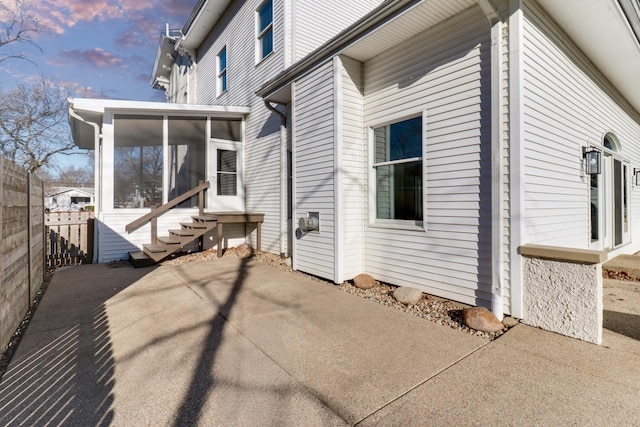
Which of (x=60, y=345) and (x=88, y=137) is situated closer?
(x=60, y=345)

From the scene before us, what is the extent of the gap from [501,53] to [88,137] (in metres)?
11.6

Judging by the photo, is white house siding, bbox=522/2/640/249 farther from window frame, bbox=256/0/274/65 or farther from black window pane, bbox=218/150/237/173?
black window pane, bbox=218/150/237/173

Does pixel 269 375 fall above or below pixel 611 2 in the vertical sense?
below

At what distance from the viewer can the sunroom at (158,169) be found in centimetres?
679

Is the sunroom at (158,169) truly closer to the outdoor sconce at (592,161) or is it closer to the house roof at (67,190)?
the outdoor sconce at (592,161)

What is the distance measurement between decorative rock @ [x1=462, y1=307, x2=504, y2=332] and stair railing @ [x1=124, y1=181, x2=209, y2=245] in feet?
19.3

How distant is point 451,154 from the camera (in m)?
3.77

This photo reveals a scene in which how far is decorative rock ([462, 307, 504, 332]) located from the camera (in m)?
3.08

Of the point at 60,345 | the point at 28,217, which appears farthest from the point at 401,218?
the point at 28,217

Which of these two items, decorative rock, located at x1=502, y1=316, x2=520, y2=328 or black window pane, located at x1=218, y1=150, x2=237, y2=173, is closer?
decorative rock, located at x1=502, y1=316, x2=520, y2=328

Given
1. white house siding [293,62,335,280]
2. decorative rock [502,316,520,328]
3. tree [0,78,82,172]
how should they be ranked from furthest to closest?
tree [0,78,82,172] < white house siding [293,62,335,280] < decorative rock [502,316,520,328]

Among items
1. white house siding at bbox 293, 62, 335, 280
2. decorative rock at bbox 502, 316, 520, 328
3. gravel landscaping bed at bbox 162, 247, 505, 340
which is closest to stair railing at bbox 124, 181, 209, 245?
white house siding at bbox 293, 62, 335, 280

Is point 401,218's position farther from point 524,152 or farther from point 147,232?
point 147,232

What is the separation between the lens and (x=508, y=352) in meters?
2.67
